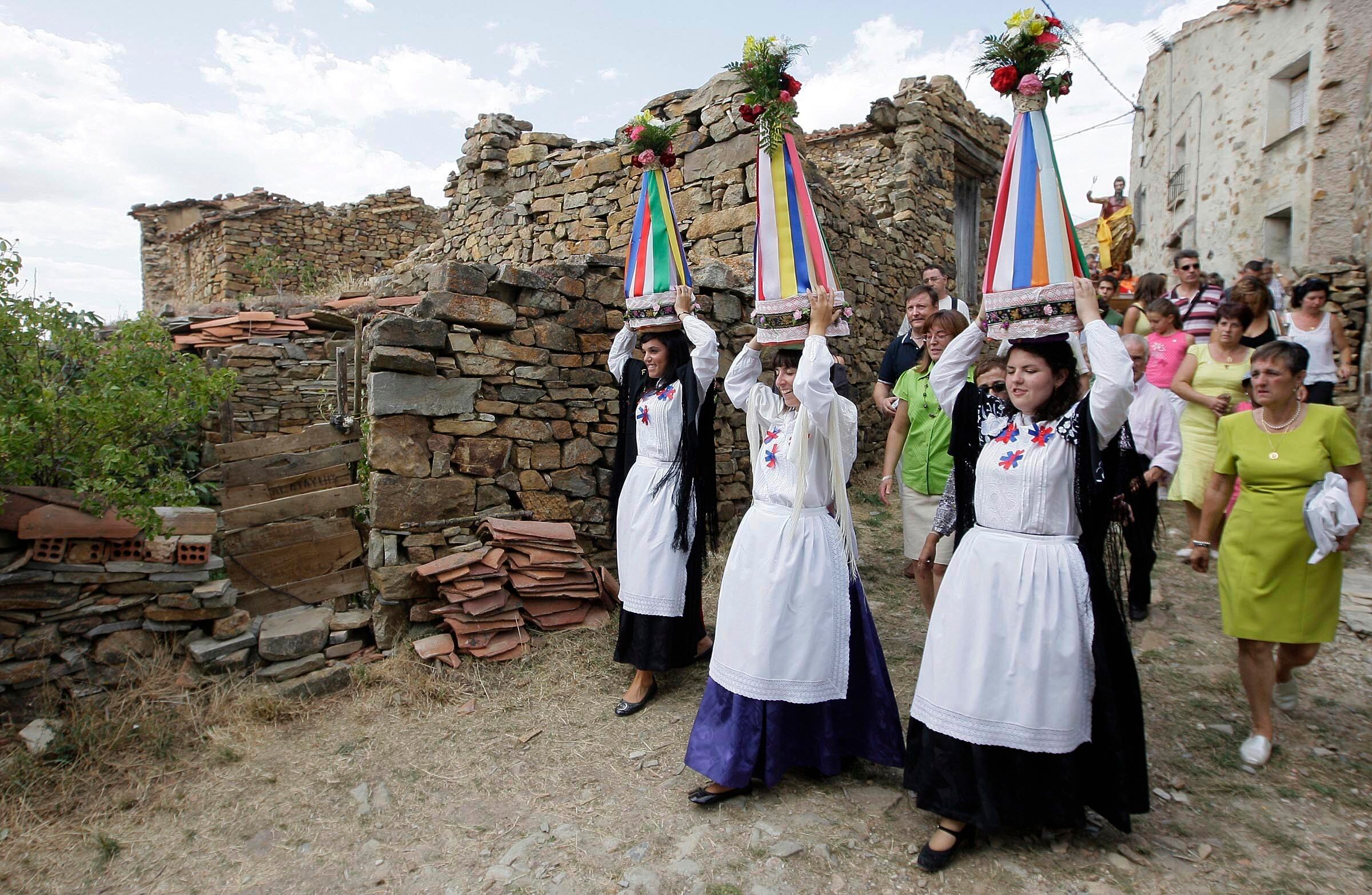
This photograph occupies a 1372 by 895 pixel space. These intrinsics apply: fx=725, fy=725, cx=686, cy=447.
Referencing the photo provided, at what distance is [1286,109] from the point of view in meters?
11.1

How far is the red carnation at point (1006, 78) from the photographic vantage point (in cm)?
246

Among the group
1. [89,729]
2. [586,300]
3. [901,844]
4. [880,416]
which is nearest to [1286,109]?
[880,416]

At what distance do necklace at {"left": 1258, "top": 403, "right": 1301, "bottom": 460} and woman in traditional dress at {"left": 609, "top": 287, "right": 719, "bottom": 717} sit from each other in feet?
7.45

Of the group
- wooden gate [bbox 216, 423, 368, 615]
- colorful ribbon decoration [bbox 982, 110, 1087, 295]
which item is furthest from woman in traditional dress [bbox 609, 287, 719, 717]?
wooden gate [bbox 216, 423, 368, 615]

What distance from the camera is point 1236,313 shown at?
413 cm

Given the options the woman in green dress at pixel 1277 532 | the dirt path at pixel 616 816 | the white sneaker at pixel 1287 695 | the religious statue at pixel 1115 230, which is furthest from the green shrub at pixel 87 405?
the religious statue at pixel 1115 230

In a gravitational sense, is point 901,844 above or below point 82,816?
above

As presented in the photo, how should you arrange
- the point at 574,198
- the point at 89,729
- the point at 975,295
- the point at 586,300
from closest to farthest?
the point at 89,729
the point at 586,300
the point at 574,198
the point at 975,295

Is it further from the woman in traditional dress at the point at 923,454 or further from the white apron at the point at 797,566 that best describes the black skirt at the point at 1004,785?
the woman in traditional dress at the point at 923,454

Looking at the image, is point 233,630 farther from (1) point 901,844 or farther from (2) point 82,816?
(1) point 901,844

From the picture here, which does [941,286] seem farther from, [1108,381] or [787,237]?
[1108,381]

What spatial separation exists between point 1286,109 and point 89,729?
15.7m

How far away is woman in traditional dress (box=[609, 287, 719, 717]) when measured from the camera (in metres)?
3.53

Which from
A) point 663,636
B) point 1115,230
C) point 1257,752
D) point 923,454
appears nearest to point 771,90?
point 923,454
